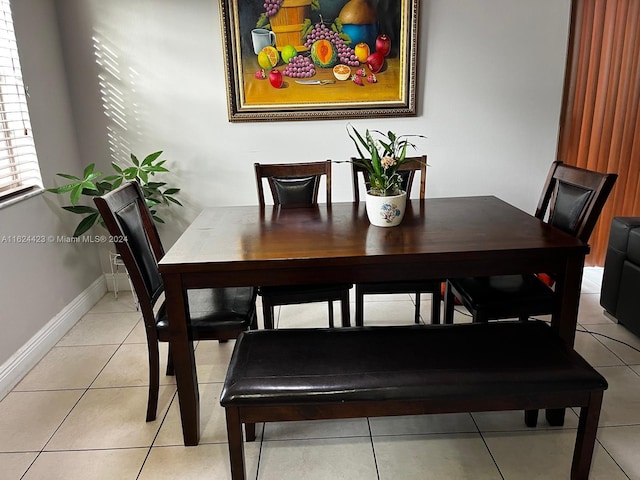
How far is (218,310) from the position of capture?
6.30 feet

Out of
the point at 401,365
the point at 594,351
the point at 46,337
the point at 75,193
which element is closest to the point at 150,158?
the point at 75,193

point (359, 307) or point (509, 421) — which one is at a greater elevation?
point (359, 307)

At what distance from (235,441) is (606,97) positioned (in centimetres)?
314

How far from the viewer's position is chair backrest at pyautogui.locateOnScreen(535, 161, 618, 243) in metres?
1.88

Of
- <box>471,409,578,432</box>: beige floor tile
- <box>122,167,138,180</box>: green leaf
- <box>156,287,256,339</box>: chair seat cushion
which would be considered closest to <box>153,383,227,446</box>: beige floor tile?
<box>156,287,256,339</box>: chair seat cushion

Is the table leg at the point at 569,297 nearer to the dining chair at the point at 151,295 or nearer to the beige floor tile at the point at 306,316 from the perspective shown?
the dining chair at the point at 151,295

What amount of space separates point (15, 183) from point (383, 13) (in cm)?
235

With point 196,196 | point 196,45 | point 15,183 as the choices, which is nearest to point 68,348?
point 15,183

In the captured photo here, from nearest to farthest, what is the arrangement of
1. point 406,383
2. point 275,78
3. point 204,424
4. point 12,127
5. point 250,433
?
point 406,383 < point 250,433 < point 204,424 < point 12,127 < point 275,78

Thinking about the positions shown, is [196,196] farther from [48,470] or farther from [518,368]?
[518,368]

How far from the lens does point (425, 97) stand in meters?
3.14

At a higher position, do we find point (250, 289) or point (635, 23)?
point (635, 23)

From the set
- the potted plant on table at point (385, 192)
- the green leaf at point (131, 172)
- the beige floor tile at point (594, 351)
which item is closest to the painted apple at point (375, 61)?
the potted plant on table at point (385, 192)

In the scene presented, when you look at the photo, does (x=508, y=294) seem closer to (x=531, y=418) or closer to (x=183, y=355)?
(x=531, y=418)
